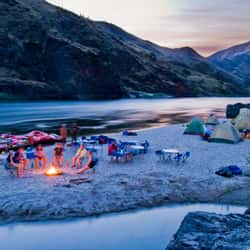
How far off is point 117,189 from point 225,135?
50.9 feet

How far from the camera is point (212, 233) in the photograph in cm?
775

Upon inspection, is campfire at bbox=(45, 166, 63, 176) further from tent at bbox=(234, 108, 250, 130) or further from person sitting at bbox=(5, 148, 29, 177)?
tent at bbox=(234, 108, 250, 130)

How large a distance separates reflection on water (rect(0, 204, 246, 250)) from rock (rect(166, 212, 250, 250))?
236cm

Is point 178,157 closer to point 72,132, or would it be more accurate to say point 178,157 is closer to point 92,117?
point 72,132

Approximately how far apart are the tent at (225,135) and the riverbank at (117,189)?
295 inches

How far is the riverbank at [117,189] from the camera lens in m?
12.3

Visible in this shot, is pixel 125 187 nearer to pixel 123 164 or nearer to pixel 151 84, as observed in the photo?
pixel 123 164

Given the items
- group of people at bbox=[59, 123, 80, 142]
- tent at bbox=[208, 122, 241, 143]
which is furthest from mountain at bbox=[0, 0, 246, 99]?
tent at bbox=[208, 122, 241, 143]

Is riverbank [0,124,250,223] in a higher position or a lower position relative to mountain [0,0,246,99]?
lower

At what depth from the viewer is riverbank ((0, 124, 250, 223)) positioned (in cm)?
1226

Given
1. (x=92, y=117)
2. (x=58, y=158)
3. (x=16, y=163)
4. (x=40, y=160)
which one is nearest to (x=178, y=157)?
(x=58, y=158)

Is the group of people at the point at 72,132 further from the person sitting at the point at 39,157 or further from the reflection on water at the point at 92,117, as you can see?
the reflection on water at the point at 92,117

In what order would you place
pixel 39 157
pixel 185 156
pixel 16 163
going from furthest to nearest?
pixel 185 156
pixel 39 157
pixel 16 163

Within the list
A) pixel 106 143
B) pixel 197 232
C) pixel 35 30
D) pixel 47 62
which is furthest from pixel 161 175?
pixel 35 30
